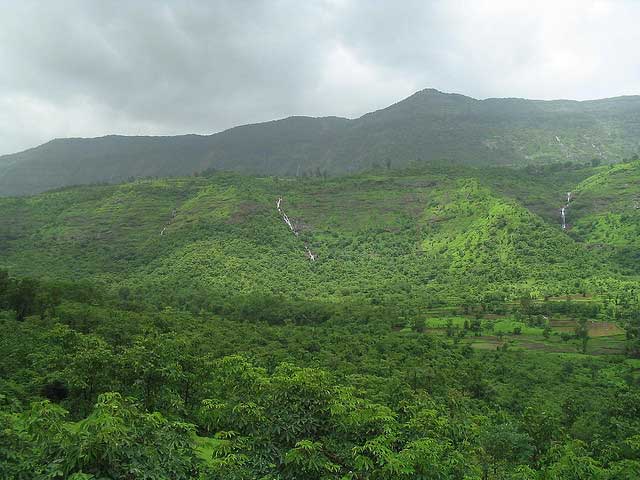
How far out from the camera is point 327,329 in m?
71.8

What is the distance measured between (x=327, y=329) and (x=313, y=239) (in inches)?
3214

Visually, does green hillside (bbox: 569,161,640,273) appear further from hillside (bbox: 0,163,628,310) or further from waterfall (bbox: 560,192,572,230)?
hillside (bbox: 0,163,628,310)

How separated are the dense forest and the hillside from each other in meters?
0.92

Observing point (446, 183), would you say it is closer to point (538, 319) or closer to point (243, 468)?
point (538, 319)

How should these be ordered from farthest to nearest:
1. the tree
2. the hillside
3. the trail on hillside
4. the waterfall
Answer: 1. the waterfall
2. the trail on hillside
3. the hillside
4. the tree

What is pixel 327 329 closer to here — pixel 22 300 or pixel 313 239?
pixel 22 300

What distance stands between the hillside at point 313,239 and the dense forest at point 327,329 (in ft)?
A: 3.01

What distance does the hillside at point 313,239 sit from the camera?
4464 inches

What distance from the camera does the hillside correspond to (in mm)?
113375

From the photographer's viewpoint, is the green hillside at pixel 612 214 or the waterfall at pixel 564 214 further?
the waterfall at pixel 564 214

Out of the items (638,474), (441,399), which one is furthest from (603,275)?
(638,474)

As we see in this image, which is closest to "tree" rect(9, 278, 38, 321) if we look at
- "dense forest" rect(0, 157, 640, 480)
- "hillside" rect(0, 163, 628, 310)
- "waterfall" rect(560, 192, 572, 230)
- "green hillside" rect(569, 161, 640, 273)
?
"dense forest" rect(0, 157, 640, 480)

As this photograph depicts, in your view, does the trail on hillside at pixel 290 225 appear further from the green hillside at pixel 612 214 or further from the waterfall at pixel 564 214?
the waterfall at pixel 564 214

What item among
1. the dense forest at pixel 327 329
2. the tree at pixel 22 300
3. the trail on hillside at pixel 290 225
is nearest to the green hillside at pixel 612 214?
the dense forest at pixel 327 329
